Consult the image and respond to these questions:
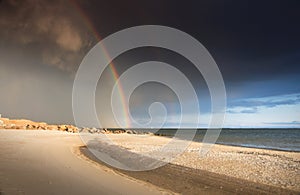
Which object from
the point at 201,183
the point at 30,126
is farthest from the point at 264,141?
the point at 30,126

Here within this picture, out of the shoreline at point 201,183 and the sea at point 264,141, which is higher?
the sea at point 264,141

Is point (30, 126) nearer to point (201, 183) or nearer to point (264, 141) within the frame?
point (264, 141)

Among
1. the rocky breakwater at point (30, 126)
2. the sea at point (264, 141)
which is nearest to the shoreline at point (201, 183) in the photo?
the sea at point (264, 141)

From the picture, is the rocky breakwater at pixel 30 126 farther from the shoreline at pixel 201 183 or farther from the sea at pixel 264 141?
the shoreline at pixel 201 183

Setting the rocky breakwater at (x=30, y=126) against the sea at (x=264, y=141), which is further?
the rocky breakwater at (x=30, y=126)

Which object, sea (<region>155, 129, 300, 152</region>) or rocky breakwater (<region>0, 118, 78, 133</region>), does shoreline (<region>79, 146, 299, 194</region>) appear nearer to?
sea (<region>155, 129, 300, 152</region>)

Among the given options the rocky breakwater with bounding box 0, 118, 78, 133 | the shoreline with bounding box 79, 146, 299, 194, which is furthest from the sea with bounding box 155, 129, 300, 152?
the rocky breakwater with bounding box 0, 118, 78, 133

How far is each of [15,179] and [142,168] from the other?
8.21 meters

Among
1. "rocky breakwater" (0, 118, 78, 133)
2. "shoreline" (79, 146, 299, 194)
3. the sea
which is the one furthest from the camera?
"rocky breakwater" (0, 118, 78, 133)

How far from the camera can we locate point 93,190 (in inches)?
365

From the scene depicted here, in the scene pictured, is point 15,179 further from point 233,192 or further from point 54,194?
point 233,192

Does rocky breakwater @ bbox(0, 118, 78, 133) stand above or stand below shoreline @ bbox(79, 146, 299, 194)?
above

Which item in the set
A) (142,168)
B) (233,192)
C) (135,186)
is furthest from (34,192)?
(142,168)

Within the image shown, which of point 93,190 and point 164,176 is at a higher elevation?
point 164,176
